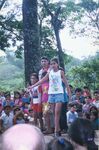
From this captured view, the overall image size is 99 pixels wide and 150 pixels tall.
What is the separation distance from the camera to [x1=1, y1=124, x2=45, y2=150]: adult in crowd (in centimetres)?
96

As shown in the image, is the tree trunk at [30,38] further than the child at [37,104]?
Yes

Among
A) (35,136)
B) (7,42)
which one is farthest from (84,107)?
(7,42)

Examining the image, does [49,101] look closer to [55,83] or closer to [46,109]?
[55,83]

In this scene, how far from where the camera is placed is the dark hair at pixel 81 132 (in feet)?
7.24

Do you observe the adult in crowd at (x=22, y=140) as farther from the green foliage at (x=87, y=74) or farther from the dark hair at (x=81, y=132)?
the green foliage at (x=87, y=74)

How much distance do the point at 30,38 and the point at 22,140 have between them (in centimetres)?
825

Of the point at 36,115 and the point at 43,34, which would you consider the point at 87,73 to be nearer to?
the point at 43,34

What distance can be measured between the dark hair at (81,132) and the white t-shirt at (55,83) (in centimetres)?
333

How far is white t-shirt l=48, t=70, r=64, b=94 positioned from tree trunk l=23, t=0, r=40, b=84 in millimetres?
3262

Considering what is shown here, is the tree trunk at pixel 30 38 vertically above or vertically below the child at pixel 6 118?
above

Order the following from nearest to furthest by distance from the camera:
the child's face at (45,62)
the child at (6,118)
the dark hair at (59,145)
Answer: the dark hair at (59,145) → the child's face at (45,62) → the child at (6,118)

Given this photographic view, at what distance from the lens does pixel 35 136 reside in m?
0.99

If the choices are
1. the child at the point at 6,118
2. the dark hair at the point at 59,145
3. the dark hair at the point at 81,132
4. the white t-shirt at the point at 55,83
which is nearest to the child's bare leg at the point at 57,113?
the white t-shirt at the point at 55,83

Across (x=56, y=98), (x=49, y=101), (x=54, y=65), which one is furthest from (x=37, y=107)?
(x=54, y=65)
